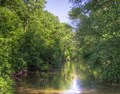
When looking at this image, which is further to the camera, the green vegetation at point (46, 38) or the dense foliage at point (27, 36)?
the dense foliage at point (27, 36)

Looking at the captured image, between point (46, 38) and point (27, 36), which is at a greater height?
point (46, 38)

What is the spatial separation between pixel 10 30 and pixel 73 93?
9.67 meters

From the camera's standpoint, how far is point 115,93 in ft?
77.8

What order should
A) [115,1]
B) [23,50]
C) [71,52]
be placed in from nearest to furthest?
[115,1]
[23,50]
[71,52]

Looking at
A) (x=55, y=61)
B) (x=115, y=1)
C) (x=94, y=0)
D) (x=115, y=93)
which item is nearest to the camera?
(x=115, y=1)

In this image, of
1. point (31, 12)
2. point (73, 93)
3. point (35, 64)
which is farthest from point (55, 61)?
point (73, 93)

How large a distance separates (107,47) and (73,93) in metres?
7.19

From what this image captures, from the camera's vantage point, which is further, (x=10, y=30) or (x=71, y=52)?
(x=71, y=52)

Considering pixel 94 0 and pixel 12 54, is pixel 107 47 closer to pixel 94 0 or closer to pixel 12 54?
pixel 94 0

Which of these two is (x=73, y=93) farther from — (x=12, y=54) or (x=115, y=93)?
(x=12, y=54)

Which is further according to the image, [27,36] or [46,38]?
[46,38]

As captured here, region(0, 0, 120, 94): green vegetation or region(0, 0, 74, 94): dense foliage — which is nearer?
region(0, 0, 120, 94): green vegetation

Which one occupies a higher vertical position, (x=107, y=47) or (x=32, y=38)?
(x=32, y=38)

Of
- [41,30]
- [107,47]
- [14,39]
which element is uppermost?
[41,30]
